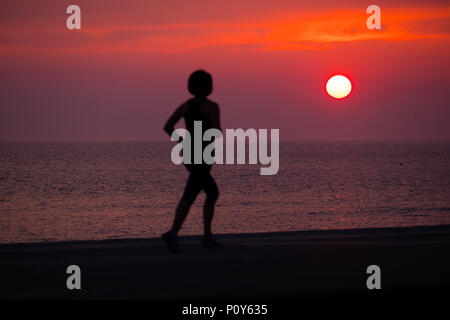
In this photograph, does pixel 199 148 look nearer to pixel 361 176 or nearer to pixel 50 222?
pixel 50 222

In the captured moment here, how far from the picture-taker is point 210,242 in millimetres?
7828

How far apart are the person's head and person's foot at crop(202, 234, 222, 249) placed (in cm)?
165

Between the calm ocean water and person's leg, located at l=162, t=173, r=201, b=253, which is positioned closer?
person's leg, located at l=162, t=173, r=201, b=253

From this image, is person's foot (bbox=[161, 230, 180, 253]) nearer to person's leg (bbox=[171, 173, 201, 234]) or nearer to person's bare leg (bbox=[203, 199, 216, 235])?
person's leg (bbox=[171, 173, 201, 234])

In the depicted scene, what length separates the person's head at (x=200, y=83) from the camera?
7.39 metres

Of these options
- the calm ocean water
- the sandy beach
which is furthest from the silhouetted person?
the calm ocean water

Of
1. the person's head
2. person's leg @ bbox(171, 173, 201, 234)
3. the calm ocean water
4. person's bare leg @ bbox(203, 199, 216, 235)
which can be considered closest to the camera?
the person's head

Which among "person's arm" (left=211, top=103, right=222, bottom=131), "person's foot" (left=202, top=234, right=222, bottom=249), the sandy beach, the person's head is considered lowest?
the sandy beach

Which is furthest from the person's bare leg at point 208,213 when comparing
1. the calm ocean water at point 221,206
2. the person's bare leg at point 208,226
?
the calm ocean water at point 221,206

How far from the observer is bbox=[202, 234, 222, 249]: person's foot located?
7.80 metres

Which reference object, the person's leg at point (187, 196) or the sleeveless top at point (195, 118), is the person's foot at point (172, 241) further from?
the sleeveless top at point (195, 118)

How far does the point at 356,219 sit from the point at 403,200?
17230 mm

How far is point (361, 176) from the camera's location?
88062 millimetres

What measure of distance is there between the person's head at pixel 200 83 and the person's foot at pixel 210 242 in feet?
5.43
